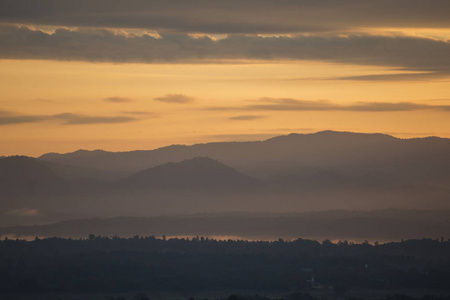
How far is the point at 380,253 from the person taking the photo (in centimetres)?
15112

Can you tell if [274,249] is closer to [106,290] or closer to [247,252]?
[247,252]

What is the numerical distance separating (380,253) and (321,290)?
3629 centimetres

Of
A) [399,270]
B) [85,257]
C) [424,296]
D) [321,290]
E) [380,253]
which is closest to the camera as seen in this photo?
[424,296]

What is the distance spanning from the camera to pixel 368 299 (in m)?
108

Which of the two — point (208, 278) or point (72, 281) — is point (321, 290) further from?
point (72, 281)

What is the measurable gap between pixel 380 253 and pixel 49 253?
1732 inches

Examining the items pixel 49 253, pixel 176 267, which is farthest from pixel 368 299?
pixel 49 253

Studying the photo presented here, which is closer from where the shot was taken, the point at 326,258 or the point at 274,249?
the point at 326,258

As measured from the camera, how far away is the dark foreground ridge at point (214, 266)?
119 m

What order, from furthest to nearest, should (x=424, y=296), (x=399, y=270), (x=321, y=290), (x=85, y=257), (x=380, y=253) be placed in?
(x=380, y=253) < (x=85, y=257) < (x=399, y=270) < (x=321, y=290) < (x=424, y=296)

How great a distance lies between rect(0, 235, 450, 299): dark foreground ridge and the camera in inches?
4690

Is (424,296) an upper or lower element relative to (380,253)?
lower

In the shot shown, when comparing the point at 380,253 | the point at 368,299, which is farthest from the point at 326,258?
the point at 368,299

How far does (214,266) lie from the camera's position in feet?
437
